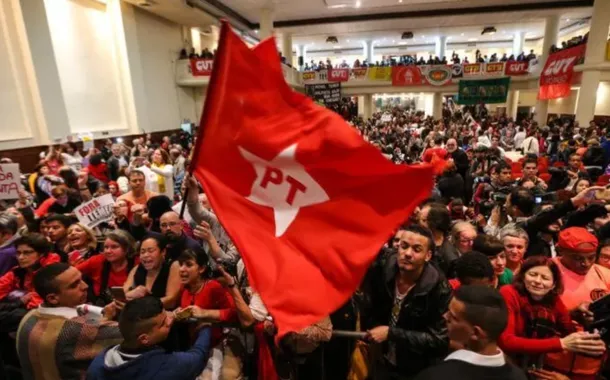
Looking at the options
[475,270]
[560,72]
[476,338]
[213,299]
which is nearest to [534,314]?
[475,270]

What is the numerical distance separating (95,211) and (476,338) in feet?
11.9

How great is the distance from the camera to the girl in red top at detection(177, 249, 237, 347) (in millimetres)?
2277

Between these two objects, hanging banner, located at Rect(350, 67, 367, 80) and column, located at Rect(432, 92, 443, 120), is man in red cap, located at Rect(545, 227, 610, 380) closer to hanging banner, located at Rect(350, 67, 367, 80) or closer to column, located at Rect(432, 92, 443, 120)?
hanging banner, located at Rect(350, 67, 367, 80)

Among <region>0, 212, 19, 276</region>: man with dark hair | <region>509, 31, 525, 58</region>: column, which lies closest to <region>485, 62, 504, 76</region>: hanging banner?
<region>509, 31, 525, 58</region>: column

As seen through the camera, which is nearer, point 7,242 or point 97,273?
point 97,273

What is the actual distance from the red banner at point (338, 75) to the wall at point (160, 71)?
26.0 ft

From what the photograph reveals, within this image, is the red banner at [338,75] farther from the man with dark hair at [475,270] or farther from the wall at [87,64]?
the man with dark hair at [475,270]

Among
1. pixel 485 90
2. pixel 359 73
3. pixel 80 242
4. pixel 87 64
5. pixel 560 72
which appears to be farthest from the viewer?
pixel 359 73

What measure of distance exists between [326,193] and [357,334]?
0.79 meters

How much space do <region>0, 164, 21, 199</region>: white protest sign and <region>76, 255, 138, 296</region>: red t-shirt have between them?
2311mm

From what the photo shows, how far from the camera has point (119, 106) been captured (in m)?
12.9

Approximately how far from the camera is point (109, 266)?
2.82 m

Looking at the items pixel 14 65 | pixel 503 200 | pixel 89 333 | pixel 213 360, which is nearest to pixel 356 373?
pixel 213 360

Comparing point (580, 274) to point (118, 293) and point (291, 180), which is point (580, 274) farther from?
point (118, 293)
